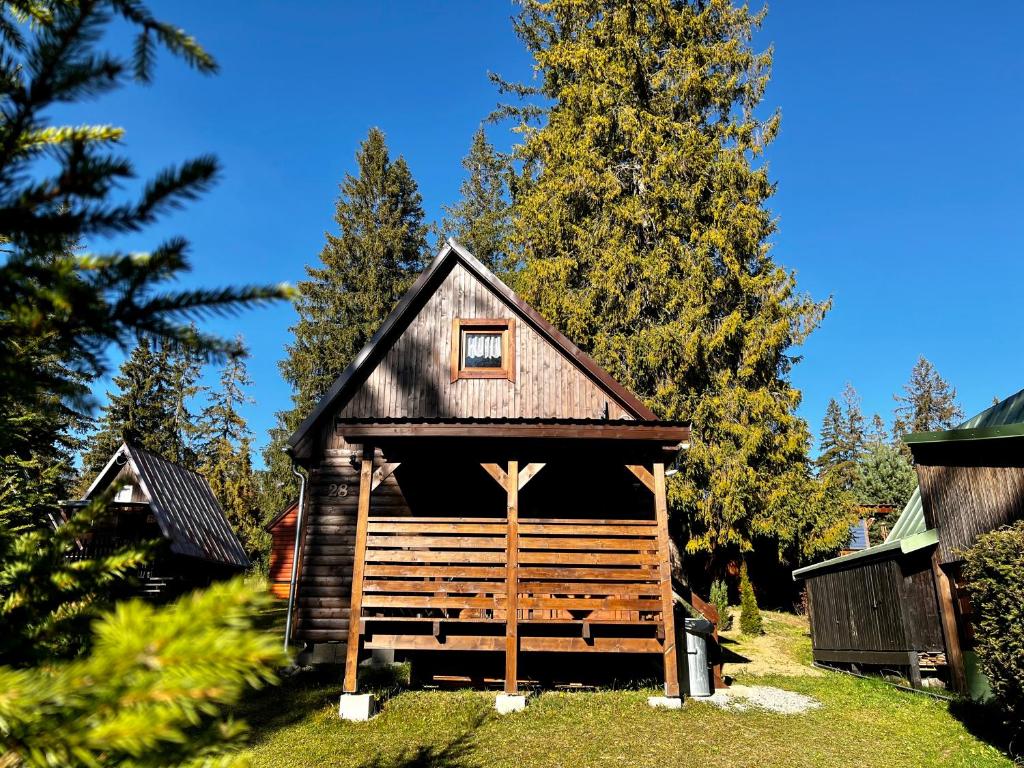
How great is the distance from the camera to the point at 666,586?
931 cm

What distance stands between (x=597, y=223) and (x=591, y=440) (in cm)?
1468

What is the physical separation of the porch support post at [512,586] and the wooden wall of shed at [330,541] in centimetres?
352

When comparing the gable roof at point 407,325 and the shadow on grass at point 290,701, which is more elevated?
the gable roof at point 407,325

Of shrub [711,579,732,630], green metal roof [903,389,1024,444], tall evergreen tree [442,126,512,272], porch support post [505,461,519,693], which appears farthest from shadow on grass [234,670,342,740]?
tall evergreen tree [442,126,512,272]

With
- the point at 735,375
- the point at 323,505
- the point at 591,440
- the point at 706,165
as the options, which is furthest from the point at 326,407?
the point at 706,165

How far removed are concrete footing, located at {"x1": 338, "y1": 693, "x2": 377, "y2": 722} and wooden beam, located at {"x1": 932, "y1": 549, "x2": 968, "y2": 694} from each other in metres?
8.89

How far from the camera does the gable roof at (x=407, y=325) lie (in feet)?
41.1

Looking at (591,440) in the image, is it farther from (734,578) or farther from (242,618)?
(734,578)

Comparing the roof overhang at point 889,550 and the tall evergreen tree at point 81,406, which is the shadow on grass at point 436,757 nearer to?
the tall evergreen tree at point 81,406

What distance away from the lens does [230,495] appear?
3522 centimetres

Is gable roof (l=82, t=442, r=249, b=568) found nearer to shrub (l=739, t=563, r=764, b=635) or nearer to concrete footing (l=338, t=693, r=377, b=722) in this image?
concrete footing (l=338, t=693, r=377, b=722)

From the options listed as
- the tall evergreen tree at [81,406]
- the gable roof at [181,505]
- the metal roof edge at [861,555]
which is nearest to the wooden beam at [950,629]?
the metal roof edge at [861,555]

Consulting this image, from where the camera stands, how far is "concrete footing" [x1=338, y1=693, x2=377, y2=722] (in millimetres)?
8562

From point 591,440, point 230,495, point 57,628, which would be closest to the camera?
point 57,628
